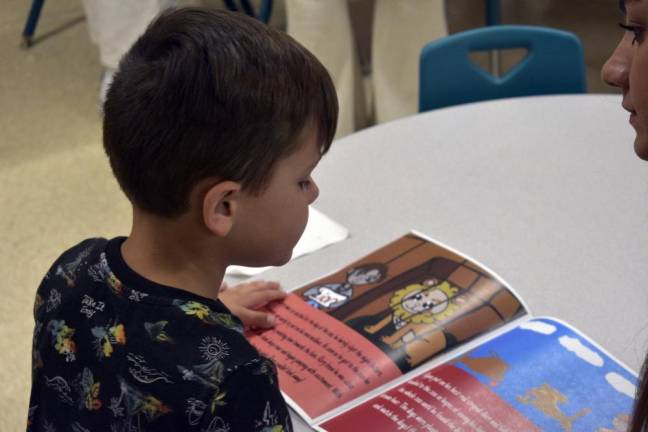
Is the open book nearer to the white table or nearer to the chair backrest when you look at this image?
the white table

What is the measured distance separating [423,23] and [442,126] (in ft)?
3.77

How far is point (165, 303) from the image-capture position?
68cm

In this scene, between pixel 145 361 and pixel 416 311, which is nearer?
pixel 145 361

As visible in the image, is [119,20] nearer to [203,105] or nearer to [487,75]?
[487,75]

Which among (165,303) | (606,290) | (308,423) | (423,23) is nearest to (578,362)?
(606,290)

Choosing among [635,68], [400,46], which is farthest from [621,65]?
[400,46]

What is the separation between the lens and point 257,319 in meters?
0.90

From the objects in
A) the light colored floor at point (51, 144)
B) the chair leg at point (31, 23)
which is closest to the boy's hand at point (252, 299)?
the light colored floor at point (51, 144)

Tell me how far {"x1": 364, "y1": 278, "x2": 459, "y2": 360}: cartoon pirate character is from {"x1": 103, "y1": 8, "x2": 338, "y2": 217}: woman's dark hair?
0.26 m

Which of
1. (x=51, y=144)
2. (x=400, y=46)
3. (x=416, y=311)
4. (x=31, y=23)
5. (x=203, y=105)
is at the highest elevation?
(x=203, y=105)

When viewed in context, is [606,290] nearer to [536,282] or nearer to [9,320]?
[536,282]

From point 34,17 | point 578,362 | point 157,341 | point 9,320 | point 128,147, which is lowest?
point 9,320

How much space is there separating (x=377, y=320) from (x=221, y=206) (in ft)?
0.90

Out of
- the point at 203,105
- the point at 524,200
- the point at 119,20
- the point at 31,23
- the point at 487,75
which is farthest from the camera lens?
the point at 31,23
